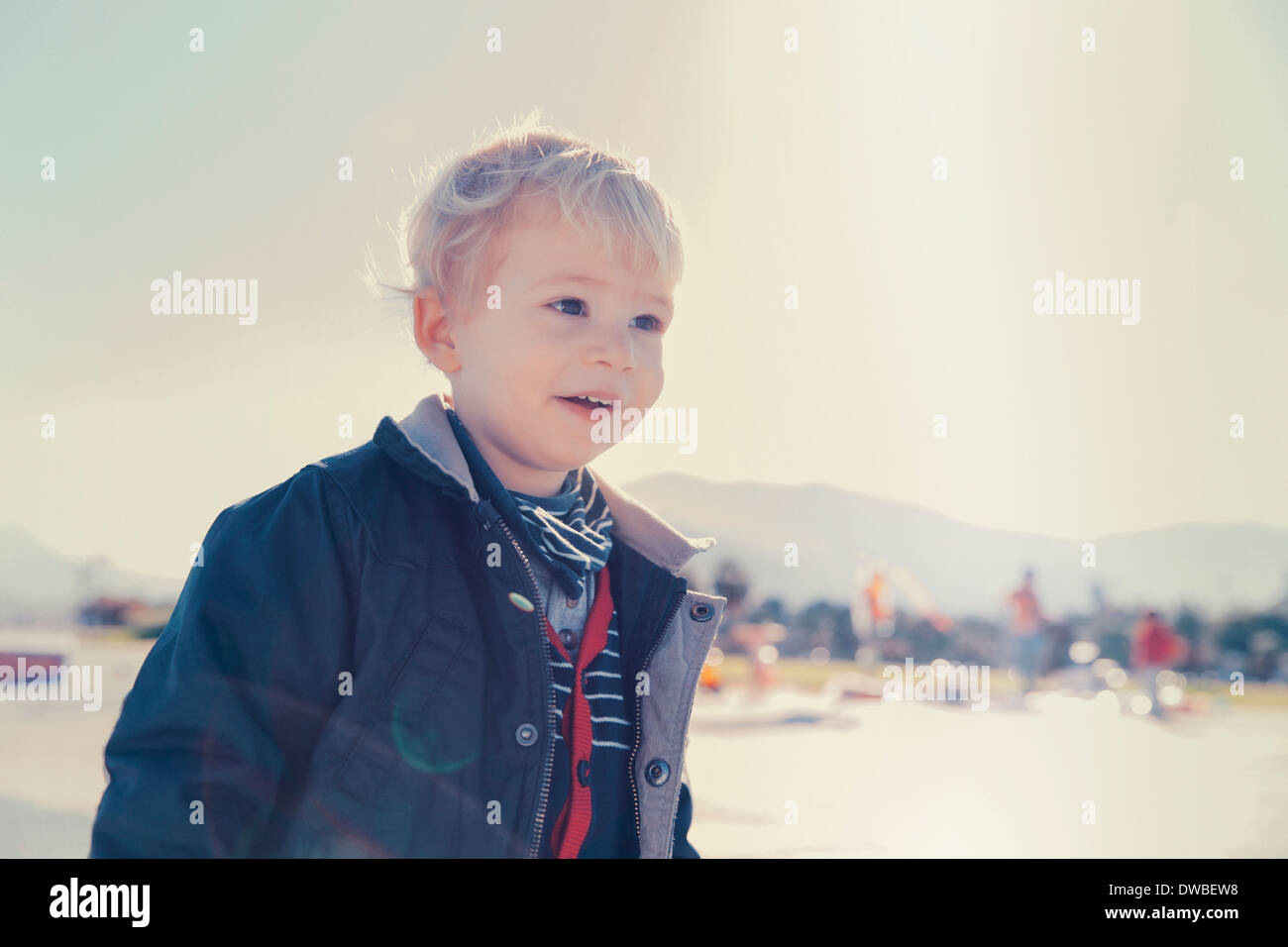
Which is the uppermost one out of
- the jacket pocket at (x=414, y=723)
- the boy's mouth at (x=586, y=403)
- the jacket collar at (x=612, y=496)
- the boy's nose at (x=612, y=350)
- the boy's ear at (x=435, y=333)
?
the boy's ear at (x=435, y=333)

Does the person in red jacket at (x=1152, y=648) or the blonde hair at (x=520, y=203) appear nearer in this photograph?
the blonde hair at (x=520, y=203)

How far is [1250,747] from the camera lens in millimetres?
7148

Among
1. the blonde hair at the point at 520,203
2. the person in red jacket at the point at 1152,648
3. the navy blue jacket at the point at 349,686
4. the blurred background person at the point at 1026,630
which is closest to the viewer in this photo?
the navy blue jacket at the point at 349,686

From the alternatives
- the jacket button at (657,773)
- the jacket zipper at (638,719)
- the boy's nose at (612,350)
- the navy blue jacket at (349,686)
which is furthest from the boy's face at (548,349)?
the jacket button at (657,773)

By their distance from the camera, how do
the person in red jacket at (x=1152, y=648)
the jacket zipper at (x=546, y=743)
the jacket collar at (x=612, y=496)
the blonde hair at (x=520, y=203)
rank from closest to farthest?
1. the jacket zipper at (x=546, y=743)
2. the jacket collar at (x=612, y=496)
3. the blonde hair at (x=520, y=203)
4. the person in red jacket at (x=1152, y=648)

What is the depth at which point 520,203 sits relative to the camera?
163 centimetres

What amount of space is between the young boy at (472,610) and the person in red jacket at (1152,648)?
750 cm

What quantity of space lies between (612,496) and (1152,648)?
300 inches

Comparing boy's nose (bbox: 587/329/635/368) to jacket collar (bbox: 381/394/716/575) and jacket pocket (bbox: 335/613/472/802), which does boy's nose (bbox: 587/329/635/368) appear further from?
jacket pocket (bbox: 335/613/472/802)

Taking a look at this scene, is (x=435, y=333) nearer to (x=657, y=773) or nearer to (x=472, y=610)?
(x=472, y=610)

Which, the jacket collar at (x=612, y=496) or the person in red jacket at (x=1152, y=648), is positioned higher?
the jacket collar at (x=612, y=496)

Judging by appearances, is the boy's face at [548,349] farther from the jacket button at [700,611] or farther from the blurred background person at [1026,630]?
the blurred background person at [1026,630]

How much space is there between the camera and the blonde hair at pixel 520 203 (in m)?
1.62
